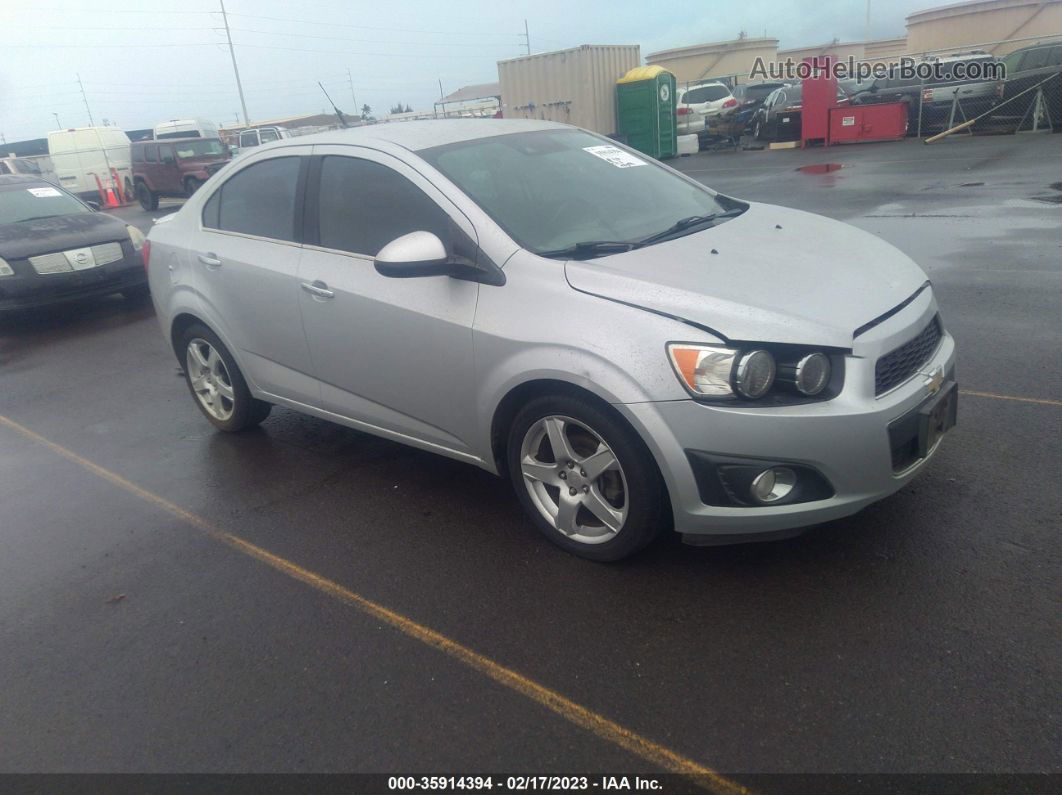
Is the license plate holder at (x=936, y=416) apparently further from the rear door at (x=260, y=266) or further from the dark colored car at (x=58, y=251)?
the dark colored car at (x=58, y=251)

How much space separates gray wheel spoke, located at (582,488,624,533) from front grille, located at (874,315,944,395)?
105 cm

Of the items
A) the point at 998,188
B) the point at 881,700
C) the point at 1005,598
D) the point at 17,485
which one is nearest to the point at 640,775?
the point at 881,700

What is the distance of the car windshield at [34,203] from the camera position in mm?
9758

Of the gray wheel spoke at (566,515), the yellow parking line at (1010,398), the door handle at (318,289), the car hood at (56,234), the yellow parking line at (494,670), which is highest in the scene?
the door handle at (318,289)

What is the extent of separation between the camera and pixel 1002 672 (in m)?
2.63

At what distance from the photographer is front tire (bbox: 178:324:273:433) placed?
504cm

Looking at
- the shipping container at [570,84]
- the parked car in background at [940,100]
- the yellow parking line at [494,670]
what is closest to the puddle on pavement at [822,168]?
the parked car in background at [940,100]

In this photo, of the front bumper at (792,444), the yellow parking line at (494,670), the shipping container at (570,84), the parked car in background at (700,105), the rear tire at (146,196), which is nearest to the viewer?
the yellow parking line at (494,670)

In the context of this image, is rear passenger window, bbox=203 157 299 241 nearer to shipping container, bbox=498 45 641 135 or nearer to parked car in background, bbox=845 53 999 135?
shipping container, bbox=498 45 641 135

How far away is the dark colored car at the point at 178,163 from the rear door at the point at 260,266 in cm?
1892

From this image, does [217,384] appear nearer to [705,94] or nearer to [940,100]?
[940,100]

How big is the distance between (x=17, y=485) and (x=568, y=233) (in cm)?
363

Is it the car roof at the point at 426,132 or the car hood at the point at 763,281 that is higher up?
the car roof at the point at 426,132

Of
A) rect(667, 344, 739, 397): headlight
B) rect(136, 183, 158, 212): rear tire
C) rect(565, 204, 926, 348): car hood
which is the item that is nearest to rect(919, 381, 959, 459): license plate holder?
rect(565, 204, 926, 348): car hood
